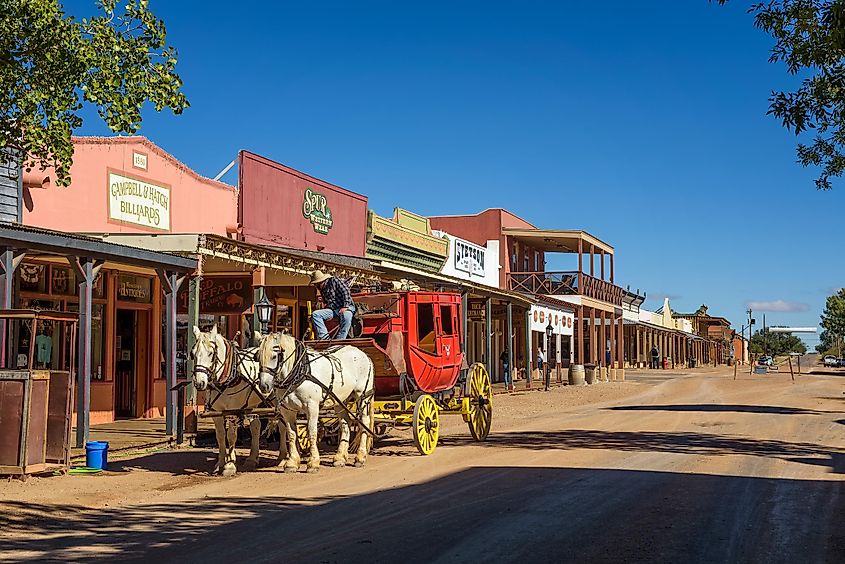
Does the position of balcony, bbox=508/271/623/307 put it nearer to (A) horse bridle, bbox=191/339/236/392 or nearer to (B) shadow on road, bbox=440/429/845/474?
(B) shadow on road, bbox=440/429/845/474

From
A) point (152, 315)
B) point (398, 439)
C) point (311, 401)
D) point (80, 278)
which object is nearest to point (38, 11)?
point (80, 278)

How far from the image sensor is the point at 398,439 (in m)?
16.9

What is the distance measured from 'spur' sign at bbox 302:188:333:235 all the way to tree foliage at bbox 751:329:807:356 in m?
117

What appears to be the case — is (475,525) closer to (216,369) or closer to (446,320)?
(216,369)

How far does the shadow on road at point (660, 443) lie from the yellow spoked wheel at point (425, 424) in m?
1.59

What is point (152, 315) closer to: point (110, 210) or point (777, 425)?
point (110, 210)

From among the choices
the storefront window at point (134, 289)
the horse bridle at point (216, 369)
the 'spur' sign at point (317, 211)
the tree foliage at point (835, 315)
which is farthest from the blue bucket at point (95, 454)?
the tree foliage at point (835, 315)

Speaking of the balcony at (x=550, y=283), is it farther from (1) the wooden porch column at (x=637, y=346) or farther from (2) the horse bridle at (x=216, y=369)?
(2) the horse bridle at (x=216, y=369)

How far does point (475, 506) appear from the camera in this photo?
9688 mm

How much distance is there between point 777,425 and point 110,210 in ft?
45.1

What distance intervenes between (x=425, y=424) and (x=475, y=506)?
14.9 feet

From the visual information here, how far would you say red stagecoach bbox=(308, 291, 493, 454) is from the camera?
14.4 meters

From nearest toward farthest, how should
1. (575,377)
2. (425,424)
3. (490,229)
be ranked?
(425,424) → (575,377) → (490,229)

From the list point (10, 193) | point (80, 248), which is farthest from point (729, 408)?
point (10, 193)
